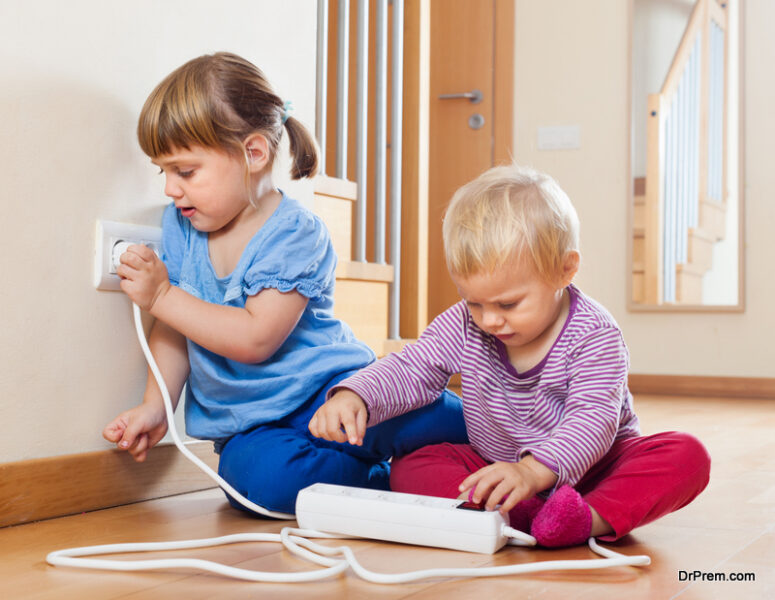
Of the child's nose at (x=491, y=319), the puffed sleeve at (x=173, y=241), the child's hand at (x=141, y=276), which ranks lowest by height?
the child's nose at (x=491, y=319)

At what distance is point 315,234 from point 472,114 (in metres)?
2.31

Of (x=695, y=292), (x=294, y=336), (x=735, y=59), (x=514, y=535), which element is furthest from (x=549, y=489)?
(x=735, y=59)

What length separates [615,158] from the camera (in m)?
3.28

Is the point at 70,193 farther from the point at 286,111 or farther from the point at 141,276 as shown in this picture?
the point at 286,111

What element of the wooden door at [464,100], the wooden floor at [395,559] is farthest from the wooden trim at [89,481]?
the wooden door at [464,100]

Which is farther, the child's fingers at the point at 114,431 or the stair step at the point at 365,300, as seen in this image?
the stair step at the point at 365,300

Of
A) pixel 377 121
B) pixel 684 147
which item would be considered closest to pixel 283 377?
pixel 377 121

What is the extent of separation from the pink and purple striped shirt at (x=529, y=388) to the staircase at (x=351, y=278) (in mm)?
817

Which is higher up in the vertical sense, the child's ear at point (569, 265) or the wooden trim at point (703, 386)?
the child's ear at point (569, 265)

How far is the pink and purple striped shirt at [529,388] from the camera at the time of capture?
927 mm

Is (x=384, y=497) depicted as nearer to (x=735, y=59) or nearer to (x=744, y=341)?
(x=744, y=341)

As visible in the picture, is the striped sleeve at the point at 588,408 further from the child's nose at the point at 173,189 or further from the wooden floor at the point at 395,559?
the child's nose at the point at 173,189

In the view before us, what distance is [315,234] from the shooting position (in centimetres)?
115

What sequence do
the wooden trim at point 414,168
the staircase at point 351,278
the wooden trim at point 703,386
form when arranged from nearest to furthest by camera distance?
the staircase at point 351,278
the wooden trim at point 414,168
the wooden trim at point 703,386
